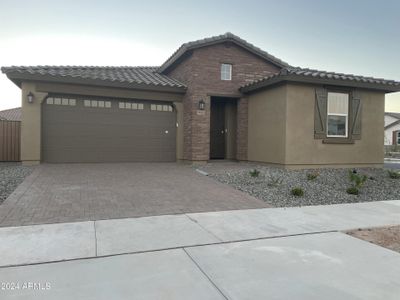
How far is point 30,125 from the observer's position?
12.0 m

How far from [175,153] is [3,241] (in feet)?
33.5

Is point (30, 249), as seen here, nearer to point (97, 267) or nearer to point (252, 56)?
point (97, 267)

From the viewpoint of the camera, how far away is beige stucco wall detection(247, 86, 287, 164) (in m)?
11.5

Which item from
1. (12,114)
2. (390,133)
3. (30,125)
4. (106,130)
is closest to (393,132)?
(390,133)

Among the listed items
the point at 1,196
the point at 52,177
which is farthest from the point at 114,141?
the point at 1,196

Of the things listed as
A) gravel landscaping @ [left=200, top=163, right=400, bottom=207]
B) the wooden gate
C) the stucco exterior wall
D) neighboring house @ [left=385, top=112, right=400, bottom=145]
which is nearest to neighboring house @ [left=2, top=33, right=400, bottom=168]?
gravel landscaping @ [left=200, top=163, right=400, bottom=207]

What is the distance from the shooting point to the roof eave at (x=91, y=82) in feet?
38.1

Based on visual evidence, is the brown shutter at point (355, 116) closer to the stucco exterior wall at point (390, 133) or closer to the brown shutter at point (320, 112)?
the brown shutter at point (320, 112)

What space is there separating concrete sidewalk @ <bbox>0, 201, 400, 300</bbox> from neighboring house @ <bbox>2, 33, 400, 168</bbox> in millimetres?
6515

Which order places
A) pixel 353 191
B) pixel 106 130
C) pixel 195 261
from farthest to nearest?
1. pixel 106 130
2. pixel 353 191
3. pixel 195 261

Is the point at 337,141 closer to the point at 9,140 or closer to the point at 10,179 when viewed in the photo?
the point at 10,179

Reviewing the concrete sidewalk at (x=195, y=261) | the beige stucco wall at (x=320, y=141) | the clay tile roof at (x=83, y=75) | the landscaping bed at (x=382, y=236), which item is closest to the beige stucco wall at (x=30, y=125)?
the clay tile roof at (x=83, y=75)

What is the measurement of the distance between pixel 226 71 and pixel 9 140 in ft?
33.7

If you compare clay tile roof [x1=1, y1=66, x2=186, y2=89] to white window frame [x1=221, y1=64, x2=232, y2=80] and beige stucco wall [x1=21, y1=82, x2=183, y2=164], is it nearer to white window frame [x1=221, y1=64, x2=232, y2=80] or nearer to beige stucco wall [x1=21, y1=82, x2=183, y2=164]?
beige stucco wall [x1=21, y1=82, x2=183, y2=164]
